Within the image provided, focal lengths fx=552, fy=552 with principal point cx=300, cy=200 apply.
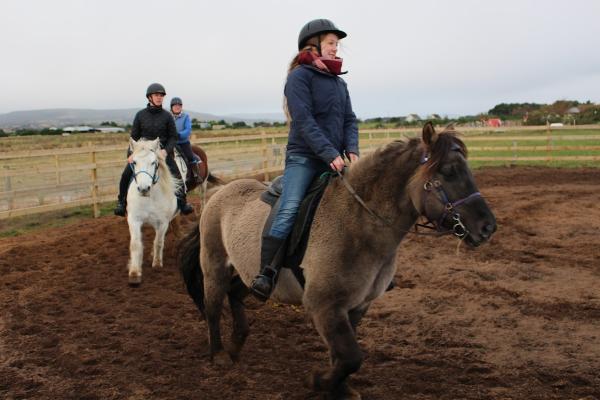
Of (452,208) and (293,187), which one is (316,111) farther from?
(452,208)

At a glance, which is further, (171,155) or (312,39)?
(171,155)

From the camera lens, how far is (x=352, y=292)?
3.69 m

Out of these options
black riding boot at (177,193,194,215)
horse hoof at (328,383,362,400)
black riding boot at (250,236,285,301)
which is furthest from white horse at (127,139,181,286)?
horse hoof at (328,383,362,400)

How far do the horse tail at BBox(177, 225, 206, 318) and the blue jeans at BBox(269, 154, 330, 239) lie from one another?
155cm

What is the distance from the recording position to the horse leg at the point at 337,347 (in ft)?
11.7

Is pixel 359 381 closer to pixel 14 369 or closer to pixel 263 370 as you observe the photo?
pixel 263 370

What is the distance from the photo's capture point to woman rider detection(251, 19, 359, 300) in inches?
153

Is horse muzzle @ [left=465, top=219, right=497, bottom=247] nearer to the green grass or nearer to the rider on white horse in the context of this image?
the rider on white horse

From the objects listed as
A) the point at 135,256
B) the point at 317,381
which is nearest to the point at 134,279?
the point at 135,256

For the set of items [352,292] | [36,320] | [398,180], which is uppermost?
[398,180]

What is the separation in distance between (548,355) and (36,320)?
5208mm

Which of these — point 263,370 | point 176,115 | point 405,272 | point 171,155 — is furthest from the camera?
point 176,115

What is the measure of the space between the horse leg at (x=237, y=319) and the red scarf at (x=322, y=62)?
2106 millimetres

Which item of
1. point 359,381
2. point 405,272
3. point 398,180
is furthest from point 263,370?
point 405,272
